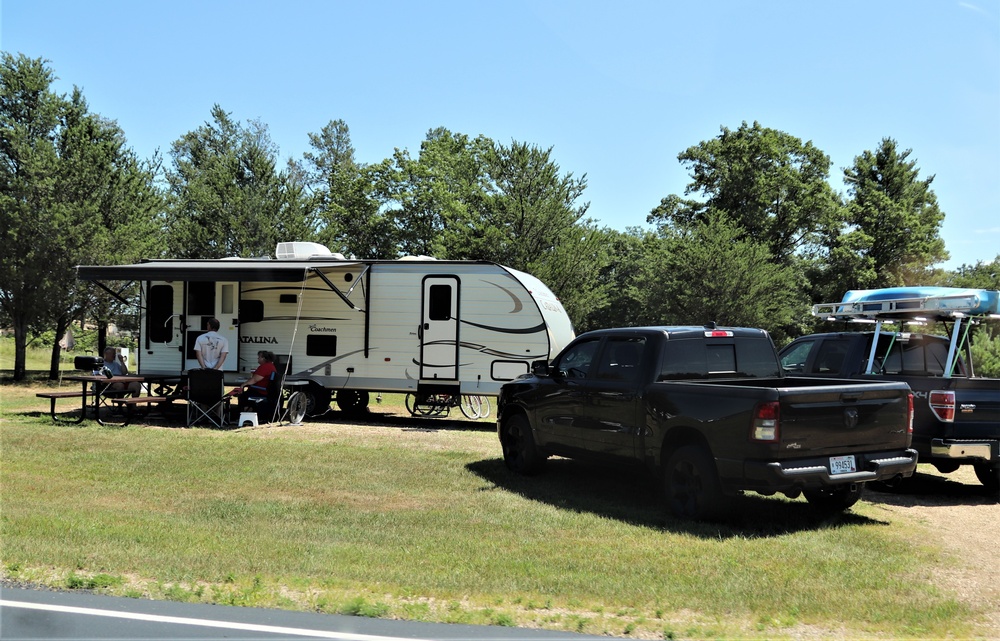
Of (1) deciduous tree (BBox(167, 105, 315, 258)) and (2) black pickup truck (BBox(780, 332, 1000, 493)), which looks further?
(1) deciduous tree (BBox(167, 105, 315, 258))

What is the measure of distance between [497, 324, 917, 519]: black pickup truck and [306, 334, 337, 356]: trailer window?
7.57 metres

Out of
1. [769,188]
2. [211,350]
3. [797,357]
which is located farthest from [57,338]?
[769,188]

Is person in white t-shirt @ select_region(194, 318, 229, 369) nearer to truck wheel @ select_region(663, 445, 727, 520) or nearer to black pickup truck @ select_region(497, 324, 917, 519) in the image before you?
black pickup truck @ select_region(497, 324, 917, 519)

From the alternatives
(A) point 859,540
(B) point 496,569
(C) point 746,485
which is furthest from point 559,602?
(A) point 859,540

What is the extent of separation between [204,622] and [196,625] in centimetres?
6

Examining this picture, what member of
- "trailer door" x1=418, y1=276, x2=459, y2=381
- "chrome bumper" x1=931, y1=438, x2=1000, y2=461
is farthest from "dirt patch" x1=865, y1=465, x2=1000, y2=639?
"trailer door" x1=418, y1=276, x2=459, y2=381

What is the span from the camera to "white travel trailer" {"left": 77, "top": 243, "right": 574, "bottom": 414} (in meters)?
16.0

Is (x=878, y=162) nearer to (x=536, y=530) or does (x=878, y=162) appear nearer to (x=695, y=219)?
(x=695, y=219)

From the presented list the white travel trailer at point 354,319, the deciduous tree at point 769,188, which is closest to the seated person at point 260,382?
the white travel trailer at point 354,319

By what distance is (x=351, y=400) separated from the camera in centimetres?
1795

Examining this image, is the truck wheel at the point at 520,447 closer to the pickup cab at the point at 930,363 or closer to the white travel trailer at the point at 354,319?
the pickup cab at the point at 930,363

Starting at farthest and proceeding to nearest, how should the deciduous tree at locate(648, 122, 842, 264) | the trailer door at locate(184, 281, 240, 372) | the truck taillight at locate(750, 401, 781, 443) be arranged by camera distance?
1. the deciduous tree at locate(648, 122, 842, 264)
2. the trailer door at locate(184, 281, 240, 372)
3. the truck taillight at locate(750, 401, 781, 443)

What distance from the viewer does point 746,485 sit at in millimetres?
7402

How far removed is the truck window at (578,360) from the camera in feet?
31.4
